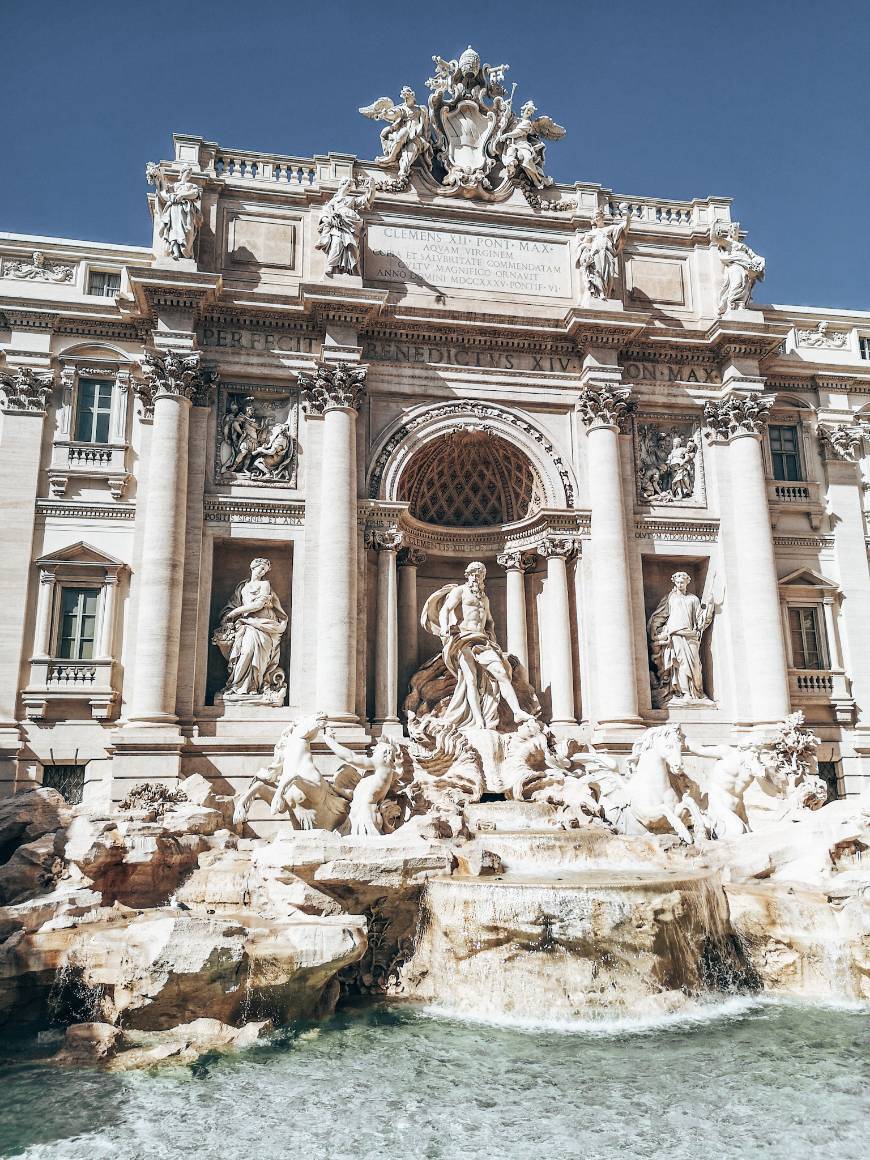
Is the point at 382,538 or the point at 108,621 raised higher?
the point at 382,538

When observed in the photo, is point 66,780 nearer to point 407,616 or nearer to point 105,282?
point 407,616

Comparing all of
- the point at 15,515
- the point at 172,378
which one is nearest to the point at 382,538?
the point at 172,378

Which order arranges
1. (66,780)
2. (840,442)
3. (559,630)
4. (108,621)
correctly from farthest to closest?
1. (840,442)
2. (559,630)
3. (108,621)
4. (66,780)

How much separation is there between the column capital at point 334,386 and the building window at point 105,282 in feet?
15.7

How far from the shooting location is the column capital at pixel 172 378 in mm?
19156

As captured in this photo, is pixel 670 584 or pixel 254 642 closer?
pixel 254 642

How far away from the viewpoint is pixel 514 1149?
791cm

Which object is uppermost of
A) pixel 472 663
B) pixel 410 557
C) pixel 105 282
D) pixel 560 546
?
pixel 105 282

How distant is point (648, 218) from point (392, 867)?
17918mm

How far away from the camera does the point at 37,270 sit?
798 inches

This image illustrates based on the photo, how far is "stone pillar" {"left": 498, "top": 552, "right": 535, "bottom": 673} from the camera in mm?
21141

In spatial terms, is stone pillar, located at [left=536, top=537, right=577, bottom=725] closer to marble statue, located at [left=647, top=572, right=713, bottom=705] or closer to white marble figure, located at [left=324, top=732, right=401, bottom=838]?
marble statue, located at [left=647, top=572, right=713, bottom=705]

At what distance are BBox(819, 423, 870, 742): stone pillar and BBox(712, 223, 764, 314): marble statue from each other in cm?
382

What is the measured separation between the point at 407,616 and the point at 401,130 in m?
11.6
